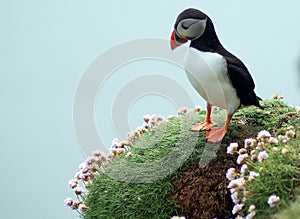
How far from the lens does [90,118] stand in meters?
1.99

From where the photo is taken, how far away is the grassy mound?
1835 millimetres

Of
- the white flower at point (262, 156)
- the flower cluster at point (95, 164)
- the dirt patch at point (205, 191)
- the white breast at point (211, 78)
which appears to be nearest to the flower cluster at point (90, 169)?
the flower cluster at point (95, 164)

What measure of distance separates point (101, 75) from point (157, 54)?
209 mm

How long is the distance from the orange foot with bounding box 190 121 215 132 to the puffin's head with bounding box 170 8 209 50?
317mm

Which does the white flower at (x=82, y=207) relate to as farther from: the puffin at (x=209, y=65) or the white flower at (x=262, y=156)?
the white flower at (x=262, y=156)

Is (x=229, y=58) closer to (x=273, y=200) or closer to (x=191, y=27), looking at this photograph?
(x=191, y=27)

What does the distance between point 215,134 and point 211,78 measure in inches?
8.9

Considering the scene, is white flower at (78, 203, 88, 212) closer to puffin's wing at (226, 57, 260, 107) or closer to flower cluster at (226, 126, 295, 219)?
flower cluster at (226, 126, 295, 219)

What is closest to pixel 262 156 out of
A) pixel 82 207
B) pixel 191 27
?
pixel 191 27

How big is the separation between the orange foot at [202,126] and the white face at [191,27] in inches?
13.1

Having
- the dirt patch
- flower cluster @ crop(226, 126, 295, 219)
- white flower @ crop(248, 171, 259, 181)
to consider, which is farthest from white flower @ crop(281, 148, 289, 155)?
the dirt patch

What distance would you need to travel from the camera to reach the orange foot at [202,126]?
2.04 m

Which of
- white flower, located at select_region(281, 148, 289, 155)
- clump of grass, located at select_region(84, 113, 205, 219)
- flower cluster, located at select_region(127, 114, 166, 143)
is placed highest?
flower cluster, located at select_region(127, 114, 166, 143)

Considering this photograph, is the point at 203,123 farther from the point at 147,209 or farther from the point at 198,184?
the point at 147,209
